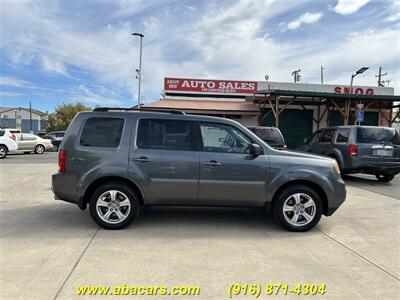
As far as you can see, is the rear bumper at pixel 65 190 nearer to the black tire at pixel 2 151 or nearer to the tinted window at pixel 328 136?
the tinted window at pixel 328 136

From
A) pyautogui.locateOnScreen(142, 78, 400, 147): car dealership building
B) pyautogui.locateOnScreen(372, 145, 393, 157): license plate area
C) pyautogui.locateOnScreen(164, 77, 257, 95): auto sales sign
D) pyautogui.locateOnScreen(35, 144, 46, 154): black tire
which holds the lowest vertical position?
pyautogui.locateOnScreen(35, 144, 46, 154): black tire

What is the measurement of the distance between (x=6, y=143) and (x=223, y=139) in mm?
16624

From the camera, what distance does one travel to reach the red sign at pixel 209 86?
1054 inches

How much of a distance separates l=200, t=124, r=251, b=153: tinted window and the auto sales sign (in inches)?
872

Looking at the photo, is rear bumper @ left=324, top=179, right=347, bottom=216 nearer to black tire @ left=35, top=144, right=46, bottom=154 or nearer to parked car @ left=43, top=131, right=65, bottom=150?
black tire @ left=35, top=144, right=46, bottom=154

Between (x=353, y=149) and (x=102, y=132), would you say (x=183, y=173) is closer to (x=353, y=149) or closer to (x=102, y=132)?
(x=102, y=132)

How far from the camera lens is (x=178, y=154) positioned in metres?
4.96

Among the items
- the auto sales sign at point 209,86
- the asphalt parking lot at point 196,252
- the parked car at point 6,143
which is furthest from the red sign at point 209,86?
the asphalt parking lot at point 196,252

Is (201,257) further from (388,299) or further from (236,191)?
(388,299)

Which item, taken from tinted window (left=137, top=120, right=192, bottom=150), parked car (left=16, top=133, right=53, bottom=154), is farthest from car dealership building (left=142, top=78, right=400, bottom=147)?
tinted window (left=137, top=120, right=192, bottom=150)

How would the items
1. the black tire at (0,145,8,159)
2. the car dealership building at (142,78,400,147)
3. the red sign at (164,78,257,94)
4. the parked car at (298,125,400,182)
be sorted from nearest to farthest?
the parked car at (298,125,400,182)
the black tire at (0,145,8,159)
the car dealership building at (142,78,400,147)
the red sign at (164,78,257,94)

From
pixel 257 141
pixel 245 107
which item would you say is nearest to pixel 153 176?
pixel 257 141

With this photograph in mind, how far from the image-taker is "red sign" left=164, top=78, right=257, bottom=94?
2678cm

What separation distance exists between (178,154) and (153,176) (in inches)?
20.0
